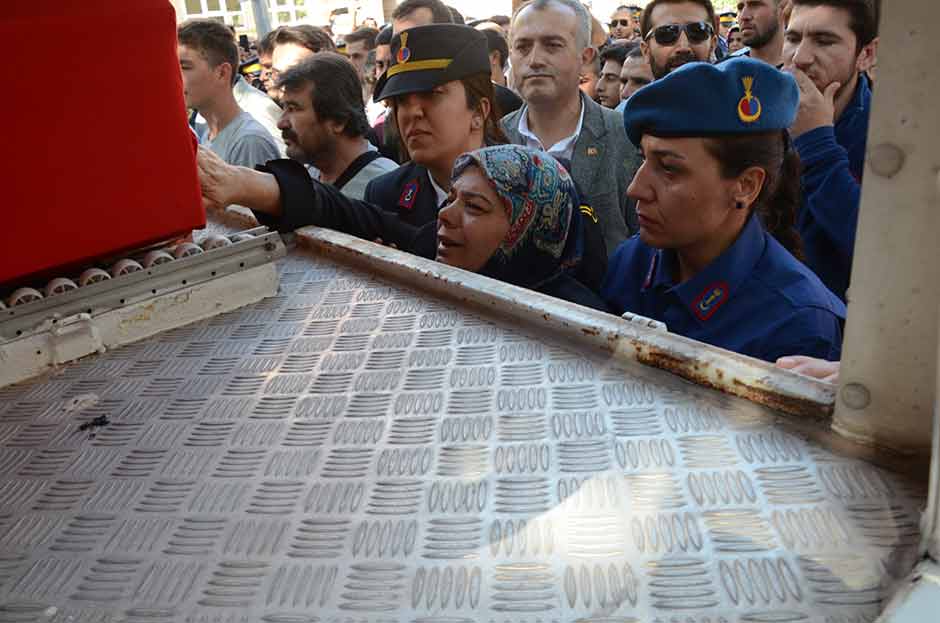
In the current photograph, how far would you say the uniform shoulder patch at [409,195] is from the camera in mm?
3002

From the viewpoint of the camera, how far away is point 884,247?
94 cm

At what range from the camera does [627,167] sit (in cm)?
328

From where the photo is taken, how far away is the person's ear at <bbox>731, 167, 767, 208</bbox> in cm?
204

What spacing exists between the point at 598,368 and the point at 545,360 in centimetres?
11

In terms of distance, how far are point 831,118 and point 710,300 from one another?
125cm

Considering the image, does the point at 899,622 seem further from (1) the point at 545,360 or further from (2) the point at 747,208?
(2) the point at 747,208

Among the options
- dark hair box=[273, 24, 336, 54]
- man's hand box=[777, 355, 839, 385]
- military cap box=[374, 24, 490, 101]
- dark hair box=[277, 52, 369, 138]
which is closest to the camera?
man's hand box=[777, 355, 839, 385]

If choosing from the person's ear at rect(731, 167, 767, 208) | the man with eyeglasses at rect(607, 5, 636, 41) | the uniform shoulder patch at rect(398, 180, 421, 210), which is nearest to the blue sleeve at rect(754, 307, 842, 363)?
the person's ear at rect(731, 167, 767, 208)

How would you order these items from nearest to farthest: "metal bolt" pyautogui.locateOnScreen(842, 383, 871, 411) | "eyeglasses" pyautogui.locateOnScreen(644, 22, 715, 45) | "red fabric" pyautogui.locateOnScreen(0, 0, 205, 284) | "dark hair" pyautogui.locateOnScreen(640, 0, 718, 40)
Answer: "metal bolt" pyautogui.locateOnScreen(842, 383, 871, 411), "red fabric" pyautogui.locateOnScreen(0, 0, 205, 284), "eyeglasses" pyautogui.locateOnScreen(644, 22, 715, 45), "dark hair" pyautogui.locateOnScreen(640, 0, 718, 40)

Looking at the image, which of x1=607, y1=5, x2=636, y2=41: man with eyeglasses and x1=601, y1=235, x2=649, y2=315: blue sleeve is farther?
x1=607, y1=5, x2=636, y2=41: man with eyeglasses

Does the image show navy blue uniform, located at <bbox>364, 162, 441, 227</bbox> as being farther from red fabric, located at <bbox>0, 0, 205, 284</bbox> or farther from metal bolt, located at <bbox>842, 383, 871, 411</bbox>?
metal bolt, located at <bbox>842, 383, 871, 411</bbox>

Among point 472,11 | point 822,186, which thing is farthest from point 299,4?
point 822,186

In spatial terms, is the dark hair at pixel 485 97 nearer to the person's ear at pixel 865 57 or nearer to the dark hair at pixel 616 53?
the person's ear at pixel 865 57

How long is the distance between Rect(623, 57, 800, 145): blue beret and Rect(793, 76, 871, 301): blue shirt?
2.04ft
